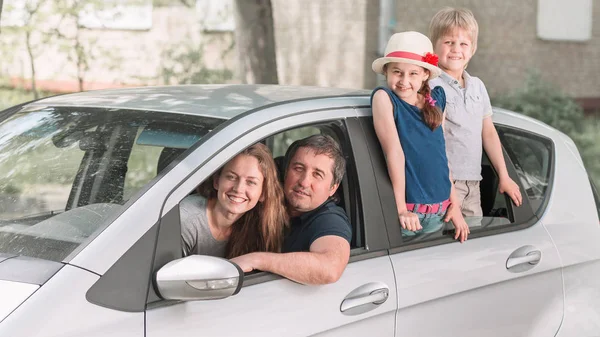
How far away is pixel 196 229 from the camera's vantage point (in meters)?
3.45

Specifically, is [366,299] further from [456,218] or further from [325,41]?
[325,41]

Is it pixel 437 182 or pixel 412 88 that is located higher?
pixel 412 88

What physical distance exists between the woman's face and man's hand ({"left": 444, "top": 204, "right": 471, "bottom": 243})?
38.2 inches

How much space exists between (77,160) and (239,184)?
22.8 inches

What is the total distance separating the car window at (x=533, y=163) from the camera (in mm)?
4562

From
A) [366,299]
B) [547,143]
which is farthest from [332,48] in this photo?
[366,299]

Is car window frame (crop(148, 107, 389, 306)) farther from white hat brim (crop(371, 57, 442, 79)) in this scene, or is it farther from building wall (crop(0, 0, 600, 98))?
building wall (crop(0, 0, 600, 98))

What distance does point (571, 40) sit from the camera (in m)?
18.2

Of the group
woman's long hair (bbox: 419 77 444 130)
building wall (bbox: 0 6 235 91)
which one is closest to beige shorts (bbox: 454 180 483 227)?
woman's long hair (bbox: 419 77 444 130)

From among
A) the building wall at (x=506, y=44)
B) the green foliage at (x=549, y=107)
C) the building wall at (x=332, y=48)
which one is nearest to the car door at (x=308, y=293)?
the building wall at (x=332, y=48)

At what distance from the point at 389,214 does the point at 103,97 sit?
3.91ft

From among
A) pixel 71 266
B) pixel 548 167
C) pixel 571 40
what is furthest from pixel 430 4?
pixel 71 266

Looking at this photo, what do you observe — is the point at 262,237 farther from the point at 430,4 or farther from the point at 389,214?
the point at 430,4

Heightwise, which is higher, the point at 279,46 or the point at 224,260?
the point at 224,260
